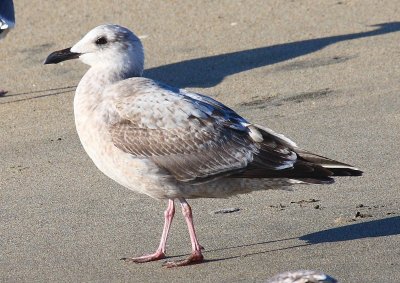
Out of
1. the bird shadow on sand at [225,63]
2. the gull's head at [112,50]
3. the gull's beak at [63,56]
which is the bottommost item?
the bird shadow on sand at [225,63]

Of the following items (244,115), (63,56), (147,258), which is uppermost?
(63,56)

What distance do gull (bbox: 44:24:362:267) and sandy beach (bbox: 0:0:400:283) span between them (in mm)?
365

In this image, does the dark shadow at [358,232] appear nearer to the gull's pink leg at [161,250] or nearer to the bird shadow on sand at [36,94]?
the gull's pink leg at [161,250]

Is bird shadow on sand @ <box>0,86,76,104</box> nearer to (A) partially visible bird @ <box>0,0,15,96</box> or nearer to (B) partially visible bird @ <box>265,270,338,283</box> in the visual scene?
(A) partially visible bird @ <box>0,0,15,96</box>

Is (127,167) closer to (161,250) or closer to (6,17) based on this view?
(161,250)

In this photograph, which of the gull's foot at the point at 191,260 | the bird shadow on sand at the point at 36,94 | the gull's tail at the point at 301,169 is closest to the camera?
the gull's foot at the point at 191,260

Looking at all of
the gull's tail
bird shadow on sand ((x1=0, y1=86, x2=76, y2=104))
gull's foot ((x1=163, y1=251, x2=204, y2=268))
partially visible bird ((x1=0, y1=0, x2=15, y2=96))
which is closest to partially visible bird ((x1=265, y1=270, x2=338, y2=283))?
gull's foot ((x1=163, y1=251, x2=204, y2=268))

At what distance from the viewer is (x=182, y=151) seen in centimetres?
661

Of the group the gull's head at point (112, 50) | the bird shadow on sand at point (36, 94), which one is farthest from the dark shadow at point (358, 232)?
the bird shadow on sand at point (36, 94)

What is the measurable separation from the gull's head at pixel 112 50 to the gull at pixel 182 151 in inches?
12.2

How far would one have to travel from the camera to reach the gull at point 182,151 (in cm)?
656

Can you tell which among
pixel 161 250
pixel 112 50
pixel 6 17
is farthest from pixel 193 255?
pixel 6 17

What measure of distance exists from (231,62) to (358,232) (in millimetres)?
4960

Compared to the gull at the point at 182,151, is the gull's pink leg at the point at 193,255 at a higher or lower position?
lower
